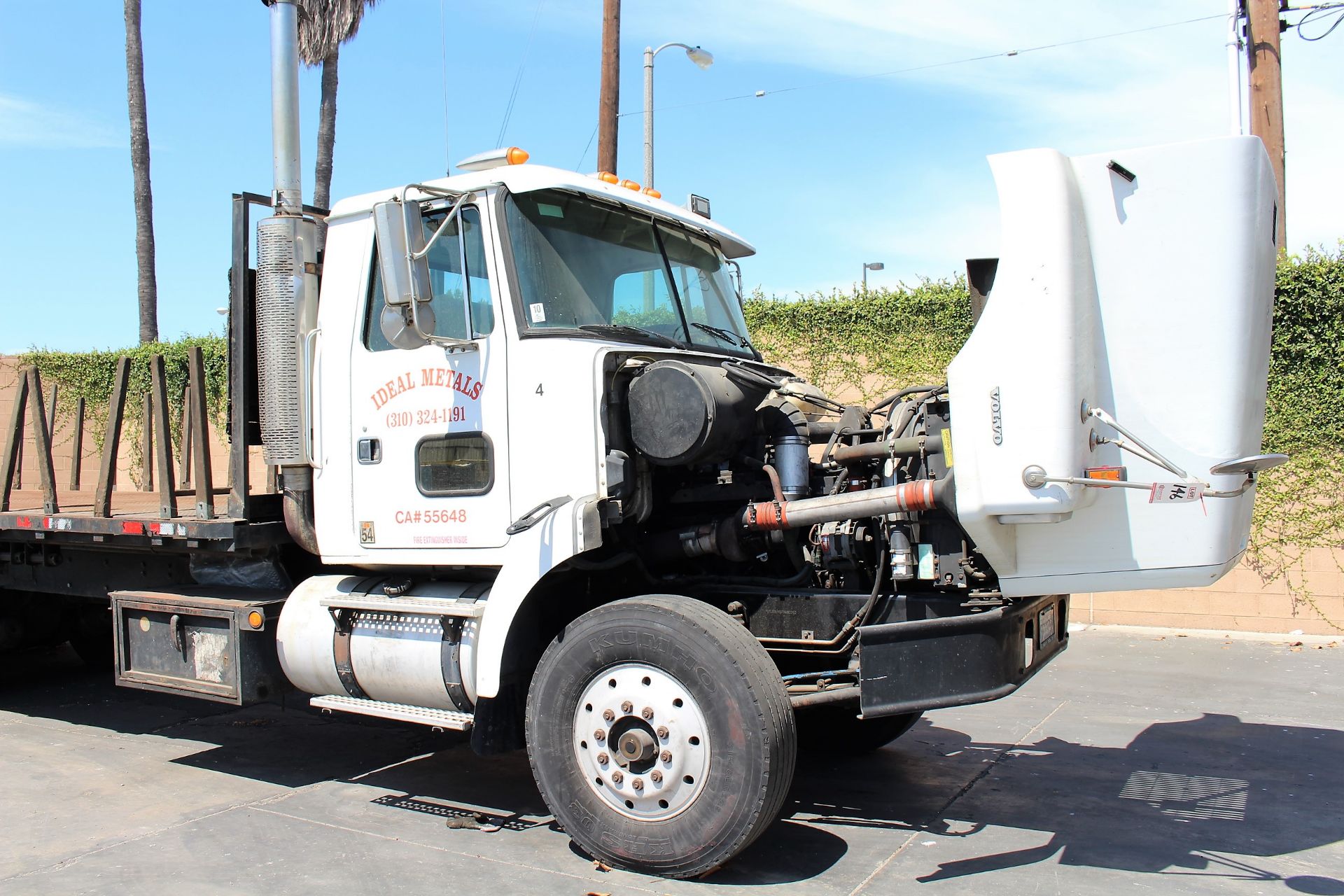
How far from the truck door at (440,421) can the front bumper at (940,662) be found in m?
1.68

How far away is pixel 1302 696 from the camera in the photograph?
7.44m

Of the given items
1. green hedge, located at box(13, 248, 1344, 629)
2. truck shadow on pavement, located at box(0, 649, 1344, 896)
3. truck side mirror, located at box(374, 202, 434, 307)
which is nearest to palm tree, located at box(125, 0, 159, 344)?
green hedge, located at box(13, 248, 1344, 629)

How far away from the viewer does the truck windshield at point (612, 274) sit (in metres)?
4.76

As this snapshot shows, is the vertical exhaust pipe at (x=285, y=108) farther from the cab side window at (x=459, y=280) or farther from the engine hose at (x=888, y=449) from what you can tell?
the engine hose at (x=888, y=449)

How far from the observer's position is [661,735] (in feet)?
13.8

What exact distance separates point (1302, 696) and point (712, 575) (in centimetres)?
493

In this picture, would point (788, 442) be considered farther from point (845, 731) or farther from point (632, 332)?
point (845, 731)

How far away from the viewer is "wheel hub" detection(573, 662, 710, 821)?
164 inches

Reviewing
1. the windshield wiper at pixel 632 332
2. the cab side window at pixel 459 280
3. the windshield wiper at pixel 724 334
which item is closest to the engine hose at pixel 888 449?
the windshield wiper at pixel 632 332

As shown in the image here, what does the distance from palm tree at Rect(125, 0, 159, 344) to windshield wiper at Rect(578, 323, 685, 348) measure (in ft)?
57.5

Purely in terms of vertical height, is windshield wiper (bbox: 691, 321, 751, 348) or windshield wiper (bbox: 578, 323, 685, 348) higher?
windshield wiper (bbox: 691, 321, 751, 348)

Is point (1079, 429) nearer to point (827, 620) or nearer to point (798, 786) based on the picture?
point (827, 620)

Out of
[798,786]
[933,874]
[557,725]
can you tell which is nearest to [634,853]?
[557,725]

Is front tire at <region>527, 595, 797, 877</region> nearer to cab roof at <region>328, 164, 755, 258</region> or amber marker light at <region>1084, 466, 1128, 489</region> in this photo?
amber marker light at <region>1084, 466, 1128, 489</region>
